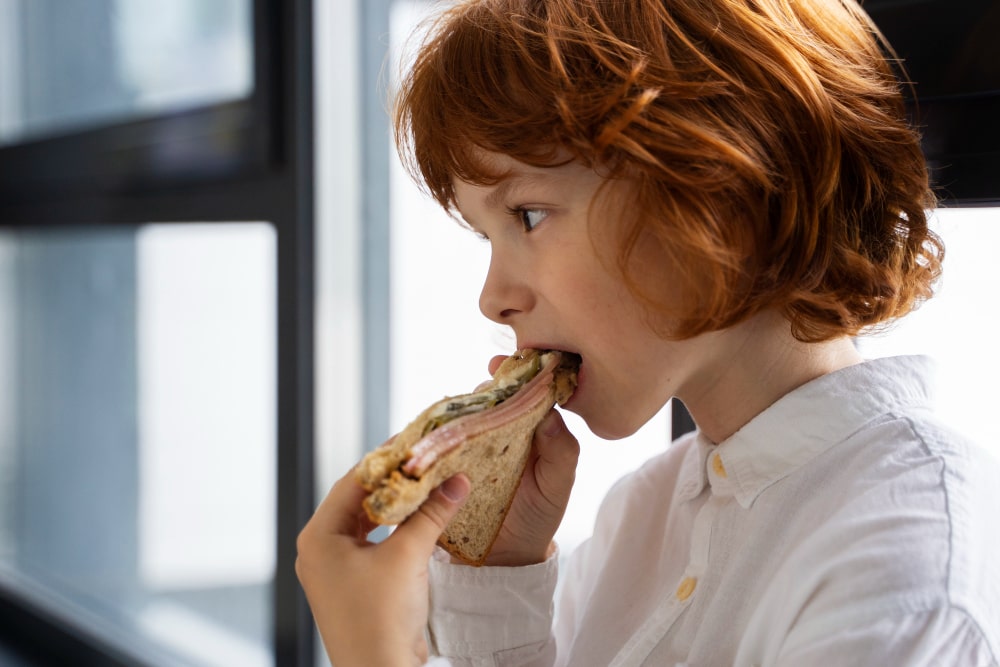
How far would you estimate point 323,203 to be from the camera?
183 centimetres

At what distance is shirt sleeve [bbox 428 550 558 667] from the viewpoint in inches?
42.6

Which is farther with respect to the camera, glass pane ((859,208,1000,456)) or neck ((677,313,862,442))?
glass pane ((859,208,1000,456))

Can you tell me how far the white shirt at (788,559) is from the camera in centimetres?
69

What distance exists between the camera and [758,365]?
3.01ft

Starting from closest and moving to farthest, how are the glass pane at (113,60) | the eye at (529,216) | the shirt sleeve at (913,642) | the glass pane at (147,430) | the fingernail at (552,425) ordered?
1. the shirt sleeve at (913,642)
2. the eye at (529,216)
3. the fingernail at (552,425)
4. the glass pane at (113,60)
5. the glass pane at (147,430)

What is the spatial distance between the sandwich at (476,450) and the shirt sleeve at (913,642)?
1.14 ft

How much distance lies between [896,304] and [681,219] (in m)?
0.29

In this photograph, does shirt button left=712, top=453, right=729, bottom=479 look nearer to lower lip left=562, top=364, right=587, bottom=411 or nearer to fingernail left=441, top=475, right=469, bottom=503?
lower lip left=562, top=364, right=587, bottom=411

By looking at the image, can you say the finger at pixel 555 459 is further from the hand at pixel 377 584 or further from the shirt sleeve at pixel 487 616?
the hand at pixel 377 584

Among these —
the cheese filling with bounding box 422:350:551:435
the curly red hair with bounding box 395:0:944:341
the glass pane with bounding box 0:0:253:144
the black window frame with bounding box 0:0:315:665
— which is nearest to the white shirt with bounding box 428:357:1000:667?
the curly red hair with bounding box 395:0:944:341

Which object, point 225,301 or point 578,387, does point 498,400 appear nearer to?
point 578,387

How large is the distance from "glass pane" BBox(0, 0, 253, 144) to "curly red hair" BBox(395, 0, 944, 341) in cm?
118

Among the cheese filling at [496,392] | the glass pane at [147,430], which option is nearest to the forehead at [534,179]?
the cheese filling at [496,392]

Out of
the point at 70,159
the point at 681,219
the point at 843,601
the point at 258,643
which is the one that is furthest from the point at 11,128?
the point at 843,601
